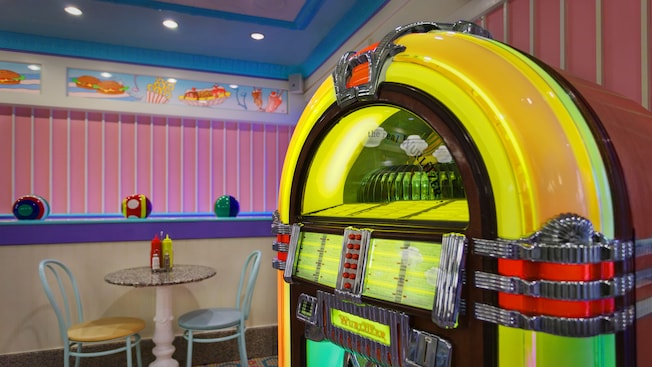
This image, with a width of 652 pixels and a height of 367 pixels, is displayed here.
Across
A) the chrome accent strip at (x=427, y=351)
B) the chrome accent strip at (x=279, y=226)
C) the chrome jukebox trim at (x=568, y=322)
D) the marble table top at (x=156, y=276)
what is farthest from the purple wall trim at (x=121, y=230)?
the chrome jukebox trim at (x=568, y=322)

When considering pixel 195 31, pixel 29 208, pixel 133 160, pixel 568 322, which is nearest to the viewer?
pixel 568 322

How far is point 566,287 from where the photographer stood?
2.48 ft

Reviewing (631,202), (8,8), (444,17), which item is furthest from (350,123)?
(8,8)

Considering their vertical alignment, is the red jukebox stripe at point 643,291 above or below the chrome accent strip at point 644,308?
above

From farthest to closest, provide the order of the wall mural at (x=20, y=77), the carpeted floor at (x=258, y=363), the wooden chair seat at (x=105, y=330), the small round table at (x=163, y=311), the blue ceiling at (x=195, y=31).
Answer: the wall mural at (x=20, y=77)
the carpeted floor at (x=258, y=363)
the blue ceiling at (x=195, y=31)
the small round table at (x=163, y=311)
the wooden chair seat at (x=105, y=330)

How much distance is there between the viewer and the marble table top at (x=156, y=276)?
2.63m

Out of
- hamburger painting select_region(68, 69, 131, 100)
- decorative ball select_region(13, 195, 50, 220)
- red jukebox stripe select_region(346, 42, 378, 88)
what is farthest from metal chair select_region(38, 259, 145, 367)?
red jukebox stripe select_region(346, 42, 378, 88)

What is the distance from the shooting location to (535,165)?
30.7 inches

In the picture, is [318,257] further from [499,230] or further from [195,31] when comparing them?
[195,31]

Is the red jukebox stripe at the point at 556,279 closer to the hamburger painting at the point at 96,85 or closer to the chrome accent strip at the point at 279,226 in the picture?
the chrome accent strip at the point at 279,226

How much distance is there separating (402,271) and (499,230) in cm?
29

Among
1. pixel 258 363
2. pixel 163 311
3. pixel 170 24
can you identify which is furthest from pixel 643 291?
pixel 170 24

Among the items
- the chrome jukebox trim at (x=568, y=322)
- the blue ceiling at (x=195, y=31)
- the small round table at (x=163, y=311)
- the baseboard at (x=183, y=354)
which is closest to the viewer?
the chrome jukebox trim at (x=568, y=322)

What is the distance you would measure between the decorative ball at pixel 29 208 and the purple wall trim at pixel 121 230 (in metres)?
0.22
